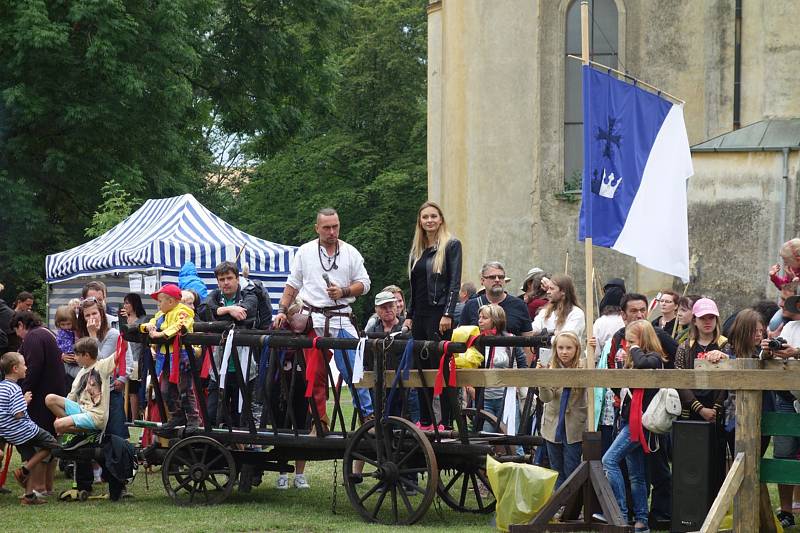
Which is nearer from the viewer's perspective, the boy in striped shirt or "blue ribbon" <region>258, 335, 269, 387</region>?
"blue ribbon" <region>258, 335, 269, 387</region>

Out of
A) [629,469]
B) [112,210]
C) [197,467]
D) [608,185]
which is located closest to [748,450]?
[629,469]

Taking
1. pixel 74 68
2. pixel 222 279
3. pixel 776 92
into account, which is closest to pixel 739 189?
pixel 776 92

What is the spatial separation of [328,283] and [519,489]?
2.71 meters

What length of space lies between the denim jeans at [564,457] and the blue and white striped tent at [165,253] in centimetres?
1126

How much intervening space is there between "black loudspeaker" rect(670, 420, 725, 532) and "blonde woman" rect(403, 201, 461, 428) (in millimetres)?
2407

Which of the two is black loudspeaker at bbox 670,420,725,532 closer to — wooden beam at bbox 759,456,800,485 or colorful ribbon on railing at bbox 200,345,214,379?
wooden beam at bbox 759,456,800,485

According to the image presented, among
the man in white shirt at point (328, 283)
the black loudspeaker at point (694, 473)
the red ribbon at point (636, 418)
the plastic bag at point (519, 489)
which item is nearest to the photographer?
the black loudspeaker at point (694, 473)

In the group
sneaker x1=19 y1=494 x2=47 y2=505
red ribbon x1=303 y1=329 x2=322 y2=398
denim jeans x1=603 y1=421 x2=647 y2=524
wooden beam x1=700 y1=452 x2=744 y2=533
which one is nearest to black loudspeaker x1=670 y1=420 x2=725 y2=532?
wooden beam x1=700 y1=452 x2=744 y2=533

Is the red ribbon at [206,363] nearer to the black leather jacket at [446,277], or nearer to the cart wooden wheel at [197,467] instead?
the cart wooden wheel at [197,467]

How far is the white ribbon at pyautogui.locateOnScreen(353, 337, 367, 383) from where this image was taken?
10328 mm

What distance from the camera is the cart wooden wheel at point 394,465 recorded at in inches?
388

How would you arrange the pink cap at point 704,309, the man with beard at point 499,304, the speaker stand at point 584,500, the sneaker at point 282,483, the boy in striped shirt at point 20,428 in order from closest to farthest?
the speaker stand at point 584,500 → the pink cap at point 704,309 → the boy in striped shirt at point 20,428 → the man with beard at point 499,304 → the sneaker at point 282,483

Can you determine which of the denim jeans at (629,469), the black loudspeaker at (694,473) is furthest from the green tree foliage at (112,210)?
the black loudspeaker at (694,473)

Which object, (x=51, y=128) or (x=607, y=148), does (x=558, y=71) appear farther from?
(x=607, y=148)
